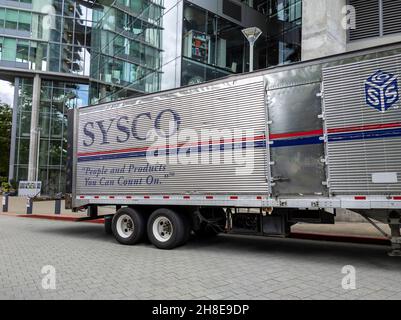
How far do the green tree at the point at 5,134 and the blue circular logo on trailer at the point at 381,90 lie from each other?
46.2 metres

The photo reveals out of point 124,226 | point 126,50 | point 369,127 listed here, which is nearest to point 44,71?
point 126,50

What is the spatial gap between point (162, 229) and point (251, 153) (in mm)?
3036

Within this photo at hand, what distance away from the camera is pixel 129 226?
10609 millimetres

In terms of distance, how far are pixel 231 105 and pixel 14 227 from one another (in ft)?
31.5

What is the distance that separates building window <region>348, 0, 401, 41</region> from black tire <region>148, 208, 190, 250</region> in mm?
11598

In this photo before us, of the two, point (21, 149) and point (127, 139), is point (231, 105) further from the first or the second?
point (21, 149)

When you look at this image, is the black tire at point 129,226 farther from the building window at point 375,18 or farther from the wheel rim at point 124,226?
the building window at point 375,18

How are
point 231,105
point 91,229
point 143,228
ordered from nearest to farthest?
1. point 231,105
2. point 143,228
3. point 91,229

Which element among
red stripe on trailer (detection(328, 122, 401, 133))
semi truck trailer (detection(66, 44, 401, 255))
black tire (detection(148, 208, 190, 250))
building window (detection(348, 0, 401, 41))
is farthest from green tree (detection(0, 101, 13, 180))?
red stripe on trailer (detection(328, 122, 401, 133))

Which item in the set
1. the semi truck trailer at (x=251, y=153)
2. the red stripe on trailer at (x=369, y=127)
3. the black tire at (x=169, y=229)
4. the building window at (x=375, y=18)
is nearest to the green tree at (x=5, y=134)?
the semi truck trailer at (x=251, y=153)

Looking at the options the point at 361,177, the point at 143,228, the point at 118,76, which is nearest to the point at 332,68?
the point at 361,177

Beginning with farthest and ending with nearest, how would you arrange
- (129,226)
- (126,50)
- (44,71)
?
(44,71) < (126,50) < (129,226)

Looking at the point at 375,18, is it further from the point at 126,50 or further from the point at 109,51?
the point at 109,51

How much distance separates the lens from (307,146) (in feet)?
25.3
